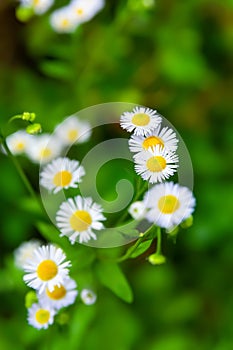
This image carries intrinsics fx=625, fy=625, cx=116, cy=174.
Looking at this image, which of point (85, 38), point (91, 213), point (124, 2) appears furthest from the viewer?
point (85, 38)

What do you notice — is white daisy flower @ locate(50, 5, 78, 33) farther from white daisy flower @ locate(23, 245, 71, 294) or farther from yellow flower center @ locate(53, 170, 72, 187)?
white daisy flower @ locate(23, 245, 71, 294)

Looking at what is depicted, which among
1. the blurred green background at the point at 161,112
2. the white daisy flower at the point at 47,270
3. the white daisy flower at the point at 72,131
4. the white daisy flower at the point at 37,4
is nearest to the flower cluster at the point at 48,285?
the white daisy flower at the point at 47,270

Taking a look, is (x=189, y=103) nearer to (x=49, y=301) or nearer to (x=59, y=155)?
(x=59, y=155)

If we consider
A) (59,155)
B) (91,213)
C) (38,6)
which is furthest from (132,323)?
(38,6)

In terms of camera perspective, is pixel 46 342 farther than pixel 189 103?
No

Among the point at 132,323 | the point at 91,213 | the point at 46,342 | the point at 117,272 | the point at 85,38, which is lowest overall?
the point at 132,323

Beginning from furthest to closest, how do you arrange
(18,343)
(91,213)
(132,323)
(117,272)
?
(132,323)
(18,343)
(117,272)
(91,213)

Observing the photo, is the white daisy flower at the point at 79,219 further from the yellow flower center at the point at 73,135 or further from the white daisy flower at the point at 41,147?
the yellow flower center at the point at 73,135

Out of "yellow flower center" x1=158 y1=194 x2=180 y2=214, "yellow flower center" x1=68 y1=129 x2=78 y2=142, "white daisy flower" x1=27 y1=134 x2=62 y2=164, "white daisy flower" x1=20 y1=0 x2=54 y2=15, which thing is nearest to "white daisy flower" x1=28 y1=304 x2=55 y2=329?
"yellow flower center" x1=158 y1=194 x2=180 y2=214

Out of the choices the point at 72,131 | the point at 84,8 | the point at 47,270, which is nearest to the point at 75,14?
the point at 84,8
